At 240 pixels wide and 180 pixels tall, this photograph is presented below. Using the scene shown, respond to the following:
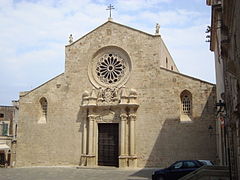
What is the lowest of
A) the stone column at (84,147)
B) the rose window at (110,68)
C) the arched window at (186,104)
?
the stone column at (84,147)

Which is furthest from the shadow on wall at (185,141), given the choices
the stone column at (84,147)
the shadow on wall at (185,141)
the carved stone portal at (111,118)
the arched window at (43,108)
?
the arched window at (43,108)

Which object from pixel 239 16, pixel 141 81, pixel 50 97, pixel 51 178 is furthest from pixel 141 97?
pixel 239 16

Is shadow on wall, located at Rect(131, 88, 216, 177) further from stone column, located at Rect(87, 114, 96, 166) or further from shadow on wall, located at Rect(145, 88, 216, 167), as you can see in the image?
stone column, located at Rect(87, 114, 96, 166)

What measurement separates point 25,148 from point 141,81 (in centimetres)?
965

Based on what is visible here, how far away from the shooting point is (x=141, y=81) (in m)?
21.1

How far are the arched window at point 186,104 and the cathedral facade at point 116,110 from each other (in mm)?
62

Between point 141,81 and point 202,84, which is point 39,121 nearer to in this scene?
point 141,81

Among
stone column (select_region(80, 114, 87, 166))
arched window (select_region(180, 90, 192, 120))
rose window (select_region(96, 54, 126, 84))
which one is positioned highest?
rose window (select_region(96, 54, 126, 84))

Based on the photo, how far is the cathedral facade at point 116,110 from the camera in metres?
19.5

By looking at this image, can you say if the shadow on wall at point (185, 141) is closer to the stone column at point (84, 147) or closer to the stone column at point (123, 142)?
the stone column at point (123, 142)

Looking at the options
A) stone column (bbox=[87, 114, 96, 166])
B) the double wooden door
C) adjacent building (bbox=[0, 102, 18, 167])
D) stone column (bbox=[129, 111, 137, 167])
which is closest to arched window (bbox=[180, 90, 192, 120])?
stone column (bbox=[129, 111, 137, 167])

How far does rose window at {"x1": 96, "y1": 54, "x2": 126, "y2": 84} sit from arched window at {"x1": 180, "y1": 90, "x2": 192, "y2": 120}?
4.47m

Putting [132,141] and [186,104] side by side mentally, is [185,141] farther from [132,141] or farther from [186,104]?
[132,141]

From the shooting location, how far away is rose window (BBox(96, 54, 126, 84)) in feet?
72.2
